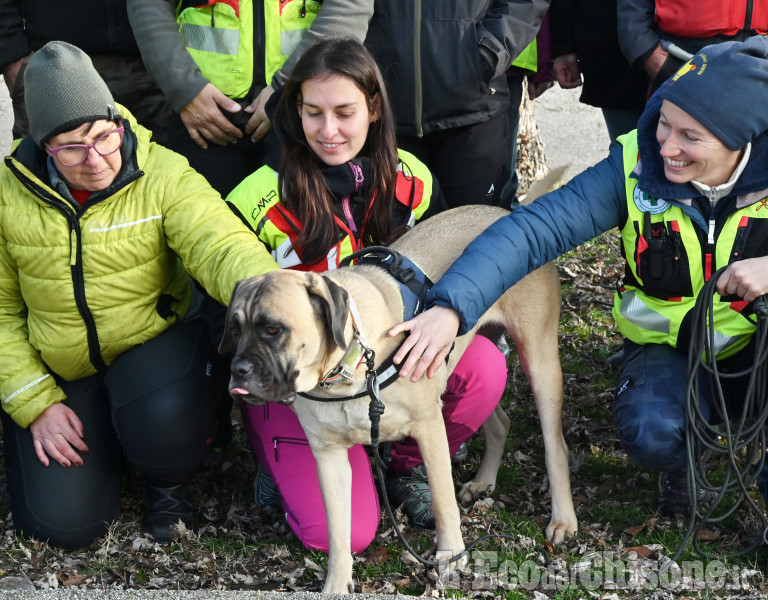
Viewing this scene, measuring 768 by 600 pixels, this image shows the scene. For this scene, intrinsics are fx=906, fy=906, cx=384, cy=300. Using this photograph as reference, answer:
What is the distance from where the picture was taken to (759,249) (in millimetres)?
3389

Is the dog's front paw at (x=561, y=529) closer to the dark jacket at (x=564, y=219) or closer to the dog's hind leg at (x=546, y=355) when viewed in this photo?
the dog's hind leg at (x=546, y=355)

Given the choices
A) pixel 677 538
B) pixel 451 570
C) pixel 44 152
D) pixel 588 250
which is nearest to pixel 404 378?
pixel 451 570

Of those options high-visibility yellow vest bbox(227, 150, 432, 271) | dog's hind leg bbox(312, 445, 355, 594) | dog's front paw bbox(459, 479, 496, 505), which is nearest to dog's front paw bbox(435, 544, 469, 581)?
dog's hind leg bbox(312, 445, 355, 594)

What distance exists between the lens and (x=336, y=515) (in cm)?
359

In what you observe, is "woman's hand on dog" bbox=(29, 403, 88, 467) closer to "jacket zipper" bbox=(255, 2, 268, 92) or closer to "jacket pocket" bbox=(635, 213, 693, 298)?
"jacket zipper" bbox=(255, 2, 268, 92)

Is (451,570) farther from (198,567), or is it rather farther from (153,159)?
(153,159)

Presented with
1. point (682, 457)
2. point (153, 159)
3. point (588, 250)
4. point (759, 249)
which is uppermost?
point (153, 159)

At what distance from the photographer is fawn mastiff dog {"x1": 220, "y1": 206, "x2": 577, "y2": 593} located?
302 cm

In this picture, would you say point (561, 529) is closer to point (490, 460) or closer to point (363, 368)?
point (490, 460)

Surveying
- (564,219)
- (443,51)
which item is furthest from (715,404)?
(443,51)

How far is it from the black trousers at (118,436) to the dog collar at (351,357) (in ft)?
3.26

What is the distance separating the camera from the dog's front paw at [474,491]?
4266 millimetres

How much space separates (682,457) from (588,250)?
320 centimetres

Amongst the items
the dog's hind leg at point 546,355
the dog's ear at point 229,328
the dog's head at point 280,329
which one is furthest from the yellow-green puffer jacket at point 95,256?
the dog's hind leg at point 546,355
